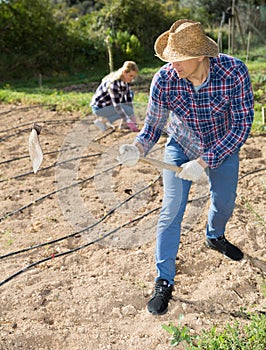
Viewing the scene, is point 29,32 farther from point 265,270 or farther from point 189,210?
point 265,270

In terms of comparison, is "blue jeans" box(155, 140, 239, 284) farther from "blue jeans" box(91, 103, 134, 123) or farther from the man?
"blue jeans" box(91, 103, 134, 123)

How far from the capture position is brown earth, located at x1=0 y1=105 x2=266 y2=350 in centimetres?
221

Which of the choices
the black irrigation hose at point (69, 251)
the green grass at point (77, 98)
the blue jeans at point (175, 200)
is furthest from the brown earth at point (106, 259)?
the green grass at point (77, 98)

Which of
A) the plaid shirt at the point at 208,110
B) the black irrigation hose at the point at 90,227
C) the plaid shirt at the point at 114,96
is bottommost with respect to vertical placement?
the black irrigation hose at the point at 90,227

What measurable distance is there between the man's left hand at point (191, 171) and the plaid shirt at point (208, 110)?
0.32 feet

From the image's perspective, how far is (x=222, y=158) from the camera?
7.67ft

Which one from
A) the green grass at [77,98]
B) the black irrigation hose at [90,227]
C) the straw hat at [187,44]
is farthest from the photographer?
the green grass at [77,98]

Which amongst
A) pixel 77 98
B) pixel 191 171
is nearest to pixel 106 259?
pixel 191 171

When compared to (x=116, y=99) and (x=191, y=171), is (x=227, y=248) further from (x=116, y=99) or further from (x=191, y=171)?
(x=116, y=99)

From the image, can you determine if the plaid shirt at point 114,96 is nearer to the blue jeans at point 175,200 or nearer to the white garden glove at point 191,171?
the blue jeans at point 175,200

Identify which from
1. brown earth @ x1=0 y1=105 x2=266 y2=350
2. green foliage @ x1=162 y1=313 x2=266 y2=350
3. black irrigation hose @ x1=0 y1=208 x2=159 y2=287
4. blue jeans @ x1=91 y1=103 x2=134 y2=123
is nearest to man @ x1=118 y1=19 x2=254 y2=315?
brown earth @ x1=0 y1=105 x2=266 y2=350

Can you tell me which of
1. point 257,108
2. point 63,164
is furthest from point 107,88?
point 257,108

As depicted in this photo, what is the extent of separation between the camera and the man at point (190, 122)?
7.05ft

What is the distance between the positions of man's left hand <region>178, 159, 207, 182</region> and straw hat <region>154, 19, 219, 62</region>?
0.55m
